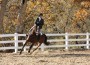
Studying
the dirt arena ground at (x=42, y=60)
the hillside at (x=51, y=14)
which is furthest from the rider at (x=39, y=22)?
the hillside at (x=51, y=14)

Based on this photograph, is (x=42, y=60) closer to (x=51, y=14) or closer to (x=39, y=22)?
(x=39, y=22)

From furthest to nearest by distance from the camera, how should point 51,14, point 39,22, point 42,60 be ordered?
point 51,14 → point 39,22 → point 42,60

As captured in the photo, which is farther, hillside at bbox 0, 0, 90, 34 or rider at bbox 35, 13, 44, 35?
hillside at bbox 0, 0, 90, 34

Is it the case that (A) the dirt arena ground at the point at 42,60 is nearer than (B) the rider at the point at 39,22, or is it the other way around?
(A) the dirt arena ground at the point at 42,60

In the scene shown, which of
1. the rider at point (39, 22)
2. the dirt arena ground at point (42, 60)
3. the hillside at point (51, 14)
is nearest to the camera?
the dirt arena ground at point (42, 60)

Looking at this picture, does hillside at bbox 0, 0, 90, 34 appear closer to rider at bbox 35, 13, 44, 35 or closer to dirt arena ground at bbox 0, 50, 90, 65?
rider at bbox 35, 13, 44, 35

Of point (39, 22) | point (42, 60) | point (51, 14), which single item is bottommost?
point (42, 60)

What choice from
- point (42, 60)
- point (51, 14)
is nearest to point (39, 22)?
point (42, 60)

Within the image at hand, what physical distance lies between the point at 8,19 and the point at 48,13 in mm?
4868

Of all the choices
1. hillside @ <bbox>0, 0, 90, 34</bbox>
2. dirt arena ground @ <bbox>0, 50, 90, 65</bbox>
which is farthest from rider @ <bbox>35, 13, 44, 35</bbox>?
A: hillside @ <bbox>0, 0, 90, 34</bbox>

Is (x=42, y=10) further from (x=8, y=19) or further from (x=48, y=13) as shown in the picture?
(x=8, y=19)

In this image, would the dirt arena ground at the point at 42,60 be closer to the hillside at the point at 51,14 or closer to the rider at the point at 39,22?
the rider at the point at 39,22

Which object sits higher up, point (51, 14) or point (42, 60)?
point (51, 14)

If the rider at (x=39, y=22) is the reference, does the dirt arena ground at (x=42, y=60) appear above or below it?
below
